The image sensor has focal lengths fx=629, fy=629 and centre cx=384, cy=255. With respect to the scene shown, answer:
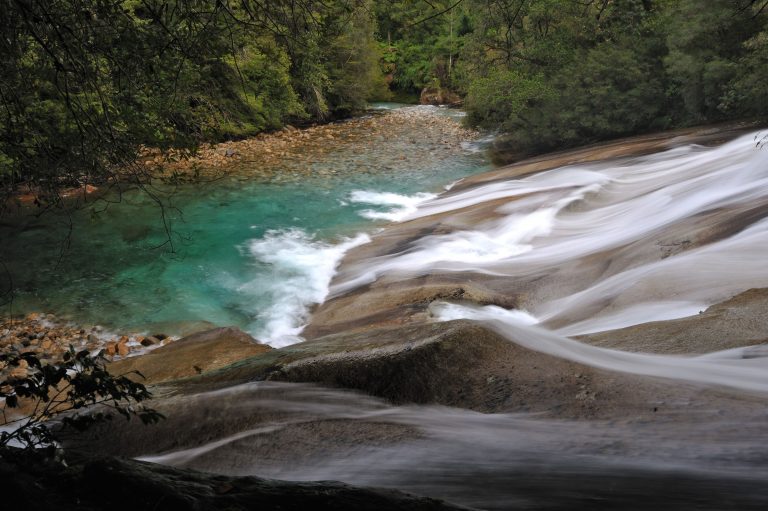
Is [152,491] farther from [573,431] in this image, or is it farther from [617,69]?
[617,69]

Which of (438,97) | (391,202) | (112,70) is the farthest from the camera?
(438,97)

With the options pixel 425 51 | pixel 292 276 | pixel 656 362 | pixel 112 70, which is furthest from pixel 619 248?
pixel 425 51

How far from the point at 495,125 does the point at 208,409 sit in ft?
60.9

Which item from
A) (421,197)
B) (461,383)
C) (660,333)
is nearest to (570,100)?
(421,197)

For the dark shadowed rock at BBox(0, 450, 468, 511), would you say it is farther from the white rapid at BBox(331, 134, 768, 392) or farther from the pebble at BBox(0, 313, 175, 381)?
the pebble at BBox(0, 313, 175, 381)

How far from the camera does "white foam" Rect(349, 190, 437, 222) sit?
13.6 meters

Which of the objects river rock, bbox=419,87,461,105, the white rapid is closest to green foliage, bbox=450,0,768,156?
the white rapid

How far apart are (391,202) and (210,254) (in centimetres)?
473

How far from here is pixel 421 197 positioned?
15.0 metres

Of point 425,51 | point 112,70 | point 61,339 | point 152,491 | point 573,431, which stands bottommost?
point 61,339

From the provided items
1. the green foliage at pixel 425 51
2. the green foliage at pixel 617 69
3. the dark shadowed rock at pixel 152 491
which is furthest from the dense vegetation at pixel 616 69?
the green foliage at pixel 425 51

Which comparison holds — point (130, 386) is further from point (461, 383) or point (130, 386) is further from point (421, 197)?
point (421, 197)

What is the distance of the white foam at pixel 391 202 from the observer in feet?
44.5

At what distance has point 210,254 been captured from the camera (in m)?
11.4
